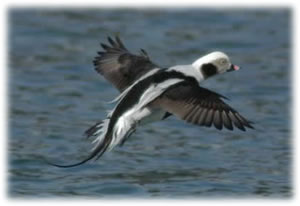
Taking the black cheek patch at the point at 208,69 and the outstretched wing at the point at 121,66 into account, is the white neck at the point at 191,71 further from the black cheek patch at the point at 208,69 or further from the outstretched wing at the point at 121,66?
the outstretched wing at the point at 121,66

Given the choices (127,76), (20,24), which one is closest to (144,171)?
(127,76)

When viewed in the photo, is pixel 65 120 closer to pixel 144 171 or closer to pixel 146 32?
pixel 144 171

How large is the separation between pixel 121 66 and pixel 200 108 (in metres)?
0.93

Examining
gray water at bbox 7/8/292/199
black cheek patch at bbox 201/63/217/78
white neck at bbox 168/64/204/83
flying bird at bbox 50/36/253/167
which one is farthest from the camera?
gray water at bbox 7/8/292/199

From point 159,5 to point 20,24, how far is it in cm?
187

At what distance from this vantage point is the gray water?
22.4 feet

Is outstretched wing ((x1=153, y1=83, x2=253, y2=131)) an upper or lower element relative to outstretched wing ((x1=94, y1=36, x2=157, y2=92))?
lower

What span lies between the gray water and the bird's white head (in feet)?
2.90

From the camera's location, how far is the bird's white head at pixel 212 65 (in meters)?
6.33

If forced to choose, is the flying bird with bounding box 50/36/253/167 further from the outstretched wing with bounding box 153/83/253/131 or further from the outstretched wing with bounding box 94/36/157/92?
the outstretched wing with bounding box 94/36/157/92

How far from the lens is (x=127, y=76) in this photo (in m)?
6.44

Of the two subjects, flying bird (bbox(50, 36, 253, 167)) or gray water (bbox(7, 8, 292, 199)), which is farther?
gray water (bbox(7, 8, 292, 199))

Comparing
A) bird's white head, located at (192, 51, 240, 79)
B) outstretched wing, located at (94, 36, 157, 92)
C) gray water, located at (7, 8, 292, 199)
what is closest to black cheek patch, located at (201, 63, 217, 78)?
bird's white head, located at (192, 51, 240, 79)

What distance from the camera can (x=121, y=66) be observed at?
6.52 m
